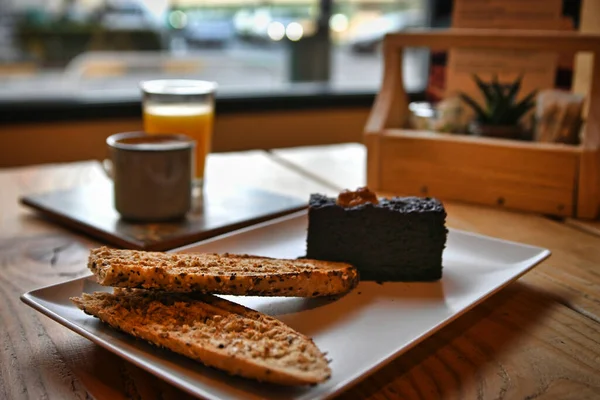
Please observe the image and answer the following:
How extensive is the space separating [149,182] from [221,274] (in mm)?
520

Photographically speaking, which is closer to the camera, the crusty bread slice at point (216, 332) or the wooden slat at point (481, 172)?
the crusty bread slice at point (216, 332)

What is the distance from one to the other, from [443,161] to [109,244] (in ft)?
2.40

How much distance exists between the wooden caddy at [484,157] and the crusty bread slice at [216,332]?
847mm

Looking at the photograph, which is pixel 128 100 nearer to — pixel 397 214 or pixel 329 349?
pixel 397 214

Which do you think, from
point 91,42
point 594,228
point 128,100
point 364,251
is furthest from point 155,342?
point 91,42

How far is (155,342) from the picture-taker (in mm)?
706

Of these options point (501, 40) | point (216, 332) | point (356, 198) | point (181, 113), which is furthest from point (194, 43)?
point (216, 332)

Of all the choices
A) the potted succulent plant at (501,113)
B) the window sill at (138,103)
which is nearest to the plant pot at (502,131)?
the potted succulent plant at (501,113)

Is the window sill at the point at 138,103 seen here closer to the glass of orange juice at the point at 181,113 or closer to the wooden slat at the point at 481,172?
the glass of orange juice at the point at 181,113

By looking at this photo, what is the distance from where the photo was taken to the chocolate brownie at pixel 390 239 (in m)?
0.98

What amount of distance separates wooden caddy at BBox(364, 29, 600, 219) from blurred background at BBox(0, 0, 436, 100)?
57.6 inches

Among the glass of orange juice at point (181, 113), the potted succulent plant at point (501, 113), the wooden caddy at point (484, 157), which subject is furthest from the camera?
the glass of orange juice at point (181, 113)

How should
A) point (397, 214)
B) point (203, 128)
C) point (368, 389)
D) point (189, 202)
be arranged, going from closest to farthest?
1. point (368, 389)
2. point (397, 214)
3. point (189, 202)
4. point (203, 128)

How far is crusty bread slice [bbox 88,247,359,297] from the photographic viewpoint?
79 centimetres
